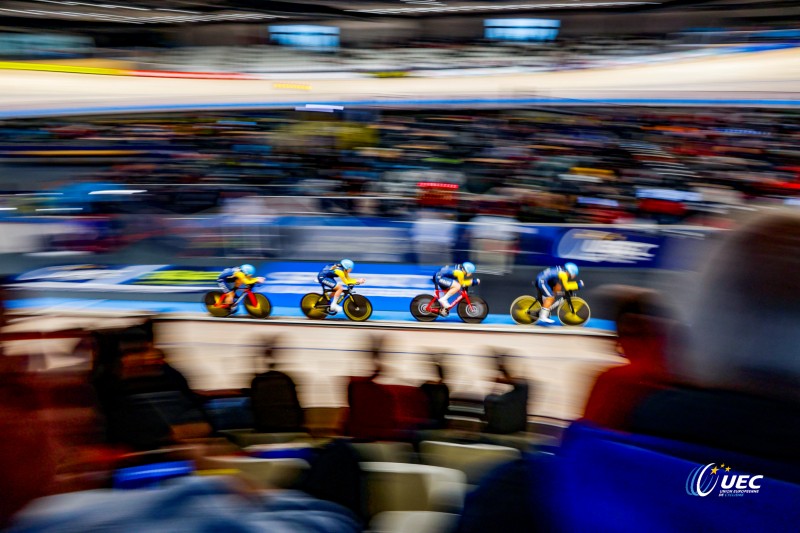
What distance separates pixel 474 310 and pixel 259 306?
2.38 meters

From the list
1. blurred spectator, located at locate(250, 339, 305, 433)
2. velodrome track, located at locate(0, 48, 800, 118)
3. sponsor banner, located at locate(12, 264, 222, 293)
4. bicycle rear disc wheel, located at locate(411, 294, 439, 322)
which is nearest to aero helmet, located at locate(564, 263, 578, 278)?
bicycle rear disc wheel, located at locate(411, 294, 439, 322)

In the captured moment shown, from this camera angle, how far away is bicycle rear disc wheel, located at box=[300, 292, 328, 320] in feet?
23.3

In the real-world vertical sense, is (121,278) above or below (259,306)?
above

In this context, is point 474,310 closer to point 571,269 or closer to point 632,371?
point 571,269

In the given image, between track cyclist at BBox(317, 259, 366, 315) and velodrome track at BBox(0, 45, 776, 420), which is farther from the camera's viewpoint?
track cyclist at BBox(317, 259, 366, 315)

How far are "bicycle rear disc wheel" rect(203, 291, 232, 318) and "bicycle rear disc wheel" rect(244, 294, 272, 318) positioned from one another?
0.22 m

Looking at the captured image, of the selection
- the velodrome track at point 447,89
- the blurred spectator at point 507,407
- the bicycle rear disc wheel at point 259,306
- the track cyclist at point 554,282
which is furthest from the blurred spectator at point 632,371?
the velodrome track at point 447,89

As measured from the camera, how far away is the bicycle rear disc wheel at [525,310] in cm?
689

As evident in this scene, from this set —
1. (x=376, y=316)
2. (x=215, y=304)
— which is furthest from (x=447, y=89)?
(x=215, y=304)

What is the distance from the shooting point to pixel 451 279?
689 centimetres

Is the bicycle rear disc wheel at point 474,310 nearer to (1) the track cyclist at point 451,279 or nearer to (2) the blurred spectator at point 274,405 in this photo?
(1) the track cyclist at point 451,279

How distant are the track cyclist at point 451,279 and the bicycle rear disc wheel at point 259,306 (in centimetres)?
191

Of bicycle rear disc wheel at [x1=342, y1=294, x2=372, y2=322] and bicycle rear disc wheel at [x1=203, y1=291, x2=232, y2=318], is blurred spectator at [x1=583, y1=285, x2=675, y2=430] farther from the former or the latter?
bicycle rear disc wheel at [x1=203, y1=291, x2=232, y2=318]

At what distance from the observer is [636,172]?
11.2m
